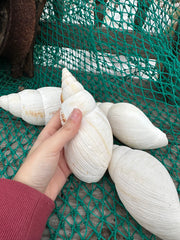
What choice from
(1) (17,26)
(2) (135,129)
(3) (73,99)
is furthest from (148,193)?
(1) (17,26)

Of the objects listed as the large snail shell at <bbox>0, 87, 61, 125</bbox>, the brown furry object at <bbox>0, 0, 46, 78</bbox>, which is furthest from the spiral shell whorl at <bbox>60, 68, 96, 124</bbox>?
the brown furry object at <bbox>0, 0, 46, 78</bbox>

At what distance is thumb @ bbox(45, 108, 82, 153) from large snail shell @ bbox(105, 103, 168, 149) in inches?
5.8

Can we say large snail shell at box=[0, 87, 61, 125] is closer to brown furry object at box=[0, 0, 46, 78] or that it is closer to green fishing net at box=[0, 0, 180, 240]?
green fishing net at box=[0, 0, 180, 240]

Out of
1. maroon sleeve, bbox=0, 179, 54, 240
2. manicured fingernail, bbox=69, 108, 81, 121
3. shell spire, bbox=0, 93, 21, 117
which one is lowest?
maroon sleeve, bbox=0, 179, 54, 240

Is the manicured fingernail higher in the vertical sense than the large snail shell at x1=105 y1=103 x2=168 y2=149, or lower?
higher

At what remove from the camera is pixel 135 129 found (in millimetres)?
510

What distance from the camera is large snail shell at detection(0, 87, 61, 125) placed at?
1.86 feet

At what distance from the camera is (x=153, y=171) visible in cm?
43

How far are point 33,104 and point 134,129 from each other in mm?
306

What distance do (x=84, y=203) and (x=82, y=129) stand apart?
0.19 m

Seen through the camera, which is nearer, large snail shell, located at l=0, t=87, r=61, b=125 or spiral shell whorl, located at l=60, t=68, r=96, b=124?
spiral shell whorl, located at l=60, t=68, r=96, b=124

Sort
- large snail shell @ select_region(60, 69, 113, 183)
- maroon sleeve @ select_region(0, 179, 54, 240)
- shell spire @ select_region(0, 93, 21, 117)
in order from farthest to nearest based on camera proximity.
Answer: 1. shell spire @ select_region(0, 93, 21, 117)
2. large snail shell @ select_region(60, 69, 113, 183)
3. maroon sleeve @ select_region(0, 179, 54, 240)

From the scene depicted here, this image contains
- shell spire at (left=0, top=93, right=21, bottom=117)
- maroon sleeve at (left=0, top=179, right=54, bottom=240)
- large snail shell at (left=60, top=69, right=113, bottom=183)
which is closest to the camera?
maroon sleeve at (left=0, top=179, right=54, bottom=240)

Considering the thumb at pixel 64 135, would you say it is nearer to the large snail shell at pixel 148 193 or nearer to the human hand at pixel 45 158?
the human hand at pixel 45 158
